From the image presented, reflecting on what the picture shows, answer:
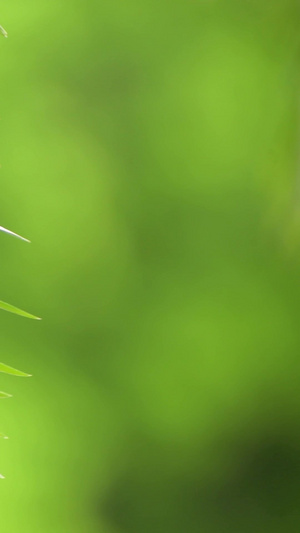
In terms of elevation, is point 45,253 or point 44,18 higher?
point 44,18

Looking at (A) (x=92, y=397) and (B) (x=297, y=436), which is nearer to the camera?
(A) (x=92, y=397)

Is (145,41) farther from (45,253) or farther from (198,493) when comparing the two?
(198,493)

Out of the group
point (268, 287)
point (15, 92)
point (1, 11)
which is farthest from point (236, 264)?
point (1, 11)

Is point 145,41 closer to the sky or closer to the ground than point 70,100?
closer to the sky

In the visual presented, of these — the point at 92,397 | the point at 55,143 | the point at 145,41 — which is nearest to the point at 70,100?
the point at 55,143

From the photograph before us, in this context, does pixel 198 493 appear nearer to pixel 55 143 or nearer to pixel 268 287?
pixel 268 287

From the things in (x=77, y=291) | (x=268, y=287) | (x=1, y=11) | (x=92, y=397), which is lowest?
(x=92, y=397)
